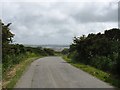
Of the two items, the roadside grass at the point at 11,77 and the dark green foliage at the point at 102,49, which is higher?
the dark green foliage at the point at 102,49

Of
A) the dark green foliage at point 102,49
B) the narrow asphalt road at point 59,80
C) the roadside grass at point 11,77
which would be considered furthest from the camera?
the dark green foliage at point 102,49

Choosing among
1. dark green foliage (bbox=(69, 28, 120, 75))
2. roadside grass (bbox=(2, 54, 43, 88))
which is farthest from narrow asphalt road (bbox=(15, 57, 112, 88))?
dark green foliage (bbox=(69, 28, 120, 75))

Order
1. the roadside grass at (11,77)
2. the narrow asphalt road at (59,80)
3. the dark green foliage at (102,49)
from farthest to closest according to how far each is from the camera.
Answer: the dark green foliage at (102,49)
the roadside grass at (11,77)
the narrow asphalt road at (59,80)

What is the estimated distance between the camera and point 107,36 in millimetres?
37531

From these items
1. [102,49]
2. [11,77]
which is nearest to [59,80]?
[11,77]

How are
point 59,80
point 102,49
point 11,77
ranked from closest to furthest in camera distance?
1. point 59,80
2. point 11,77
3. point 102,49

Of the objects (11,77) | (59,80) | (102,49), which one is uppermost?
(102,49)

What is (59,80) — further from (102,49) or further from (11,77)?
(102,49)

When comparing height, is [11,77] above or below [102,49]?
below

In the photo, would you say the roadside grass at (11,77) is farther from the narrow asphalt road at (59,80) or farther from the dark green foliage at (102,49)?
the dark green foliage at (102,49)

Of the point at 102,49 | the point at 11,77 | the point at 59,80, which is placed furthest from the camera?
the point at 102,49

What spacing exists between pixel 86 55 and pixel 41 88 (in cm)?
2719

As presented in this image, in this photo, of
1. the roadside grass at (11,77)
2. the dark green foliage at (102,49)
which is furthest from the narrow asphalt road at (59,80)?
the dark green foliage at (102,49)

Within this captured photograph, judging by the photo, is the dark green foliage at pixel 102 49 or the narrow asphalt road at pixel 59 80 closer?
the narrow asphalt road at pixel 59 80
